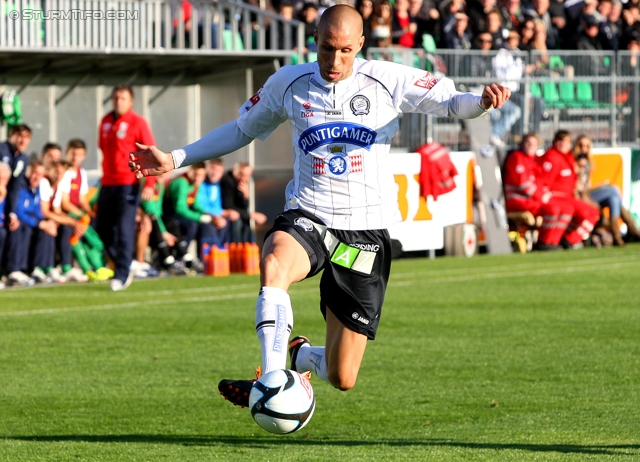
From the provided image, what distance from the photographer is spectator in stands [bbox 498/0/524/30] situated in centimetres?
2247

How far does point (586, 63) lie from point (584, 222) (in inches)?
135

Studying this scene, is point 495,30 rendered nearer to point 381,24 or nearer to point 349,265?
point 381,24

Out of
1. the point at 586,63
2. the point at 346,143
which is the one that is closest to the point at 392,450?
the point at 346,143

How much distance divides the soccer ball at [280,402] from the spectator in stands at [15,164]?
10203mm

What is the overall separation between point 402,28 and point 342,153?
14.9 meters

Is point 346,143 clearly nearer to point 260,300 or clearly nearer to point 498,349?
point 260,300

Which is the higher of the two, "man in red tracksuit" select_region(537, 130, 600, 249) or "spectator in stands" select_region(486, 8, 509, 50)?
"spectator in stands" select_region(486, 8, 509, 50)

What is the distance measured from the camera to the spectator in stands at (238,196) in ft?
57.3

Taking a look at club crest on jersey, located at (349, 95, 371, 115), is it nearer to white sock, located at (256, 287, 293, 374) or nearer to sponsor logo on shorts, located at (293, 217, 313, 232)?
sponsor logo on shorts, located at (293, 217, 313, 232)

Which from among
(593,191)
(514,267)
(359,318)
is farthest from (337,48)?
(593,191)

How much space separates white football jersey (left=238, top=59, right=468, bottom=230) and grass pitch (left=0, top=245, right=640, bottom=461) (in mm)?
1262

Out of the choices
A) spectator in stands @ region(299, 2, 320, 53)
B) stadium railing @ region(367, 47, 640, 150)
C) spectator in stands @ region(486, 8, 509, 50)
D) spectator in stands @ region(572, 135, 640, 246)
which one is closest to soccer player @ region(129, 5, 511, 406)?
stadium railing @ region(367, 47, 640, 150)

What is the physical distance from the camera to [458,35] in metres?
21.2

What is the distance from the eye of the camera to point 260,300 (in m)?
5.34
